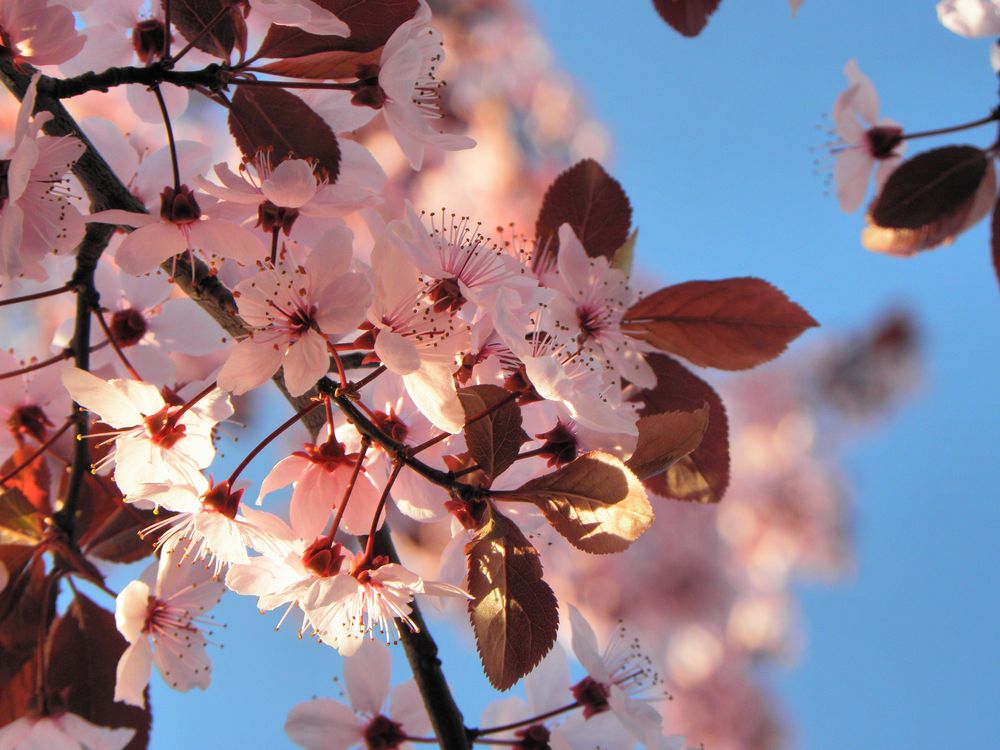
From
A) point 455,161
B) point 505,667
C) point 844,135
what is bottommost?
point 505,667

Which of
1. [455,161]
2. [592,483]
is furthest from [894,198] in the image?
[455,161]

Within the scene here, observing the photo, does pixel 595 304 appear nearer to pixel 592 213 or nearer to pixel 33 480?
pixel 592 213

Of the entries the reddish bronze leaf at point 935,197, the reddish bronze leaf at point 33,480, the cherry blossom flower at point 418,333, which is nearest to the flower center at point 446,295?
the cherry blossom flower at point 418,333

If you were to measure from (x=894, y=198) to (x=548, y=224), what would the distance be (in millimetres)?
482

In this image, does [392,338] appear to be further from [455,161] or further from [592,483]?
[455,161]

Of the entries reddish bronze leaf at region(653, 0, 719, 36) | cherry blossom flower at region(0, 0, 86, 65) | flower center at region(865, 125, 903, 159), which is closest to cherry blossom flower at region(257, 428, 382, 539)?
cherry blossom flower at region(0, 0, 86, 65)

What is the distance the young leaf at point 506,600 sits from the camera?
23.6 inches

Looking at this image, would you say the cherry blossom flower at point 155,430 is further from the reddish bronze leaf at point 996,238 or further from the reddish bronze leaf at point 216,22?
the reddish bronze leaf at point 996,238

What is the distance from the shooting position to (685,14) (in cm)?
97

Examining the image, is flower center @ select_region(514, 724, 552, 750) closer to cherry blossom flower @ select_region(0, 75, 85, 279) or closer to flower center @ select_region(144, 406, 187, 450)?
flower center @ select_region(144, 406, 187, 450)

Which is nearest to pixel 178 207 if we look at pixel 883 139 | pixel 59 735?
pixel 59 735

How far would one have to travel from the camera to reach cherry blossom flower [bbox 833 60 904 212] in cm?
117

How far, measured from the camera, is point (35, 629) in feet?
2.68

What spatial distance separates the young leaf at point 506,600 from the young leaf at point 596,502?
0.03m
